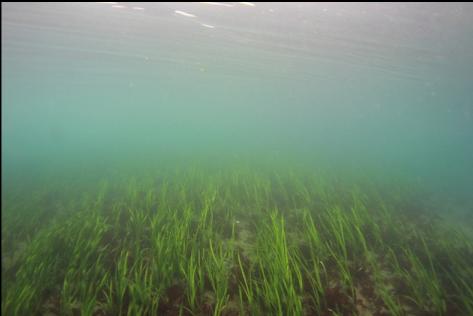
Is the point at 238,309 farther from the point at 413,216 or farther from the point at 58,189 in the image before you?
the point at 58,189

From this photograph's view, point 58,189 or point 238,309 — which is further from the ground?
point 238,309

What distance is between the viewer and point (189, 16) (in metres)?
10.8

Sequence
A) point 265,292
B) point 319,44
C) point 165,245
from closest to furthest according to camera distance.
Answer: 1. point 265,292
2. point 165,245
3. point 319,44

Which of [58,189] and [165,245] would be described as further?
[58,189]

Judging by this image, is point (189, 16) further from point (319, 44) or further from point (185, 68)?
point (185, 68)

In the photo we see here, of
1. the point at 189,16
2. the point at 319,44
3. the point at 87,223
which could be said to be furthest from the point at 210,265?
the point at 319,44

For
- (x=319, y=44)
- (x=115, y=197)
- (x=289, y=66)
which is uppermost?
(x=319, y=44)

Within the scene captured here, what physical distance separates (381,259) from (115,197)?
8823 millimetres

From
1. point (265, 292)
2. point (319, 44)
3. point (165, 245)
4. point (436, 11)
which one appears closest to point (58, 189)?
point (165, 245)

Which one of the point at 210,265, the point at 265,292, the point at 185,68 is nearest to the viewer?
the point at 265,292

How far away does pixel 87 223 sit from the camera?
5223 millimetres

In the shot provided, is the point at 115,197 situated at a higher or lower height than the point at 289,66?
lower

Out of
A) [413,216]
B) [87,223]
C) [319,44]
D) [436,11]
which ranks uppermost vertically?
[436,11]

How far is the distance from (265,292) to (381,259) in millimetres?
2914
